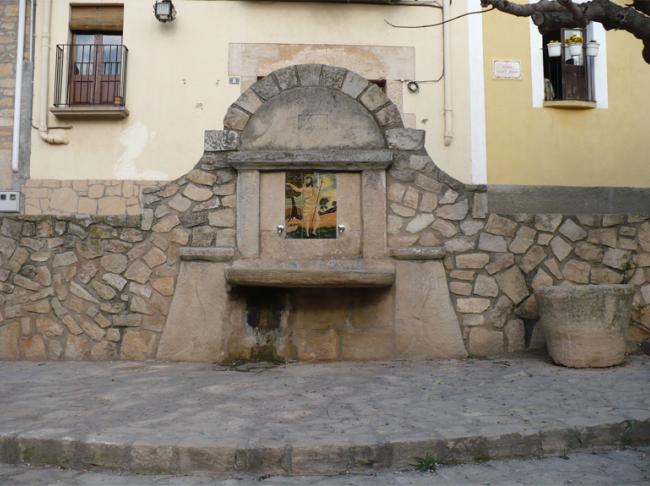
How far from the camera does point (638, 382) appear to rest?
4.16 metres

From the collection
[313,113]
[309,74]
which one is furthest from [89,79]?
[313,113]

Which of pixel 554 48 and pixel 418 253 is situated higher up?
pixel 554 48

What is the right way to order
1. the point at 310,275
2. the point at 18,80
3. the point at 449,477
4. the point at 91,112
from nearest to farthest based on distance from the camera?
the point at 449,477, the point at 310,275, the point at 91,112, the point at 18,80

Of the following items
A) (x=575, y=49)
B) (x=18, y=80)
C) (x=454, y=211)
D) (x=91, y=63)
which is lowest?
(x=454, y=211)

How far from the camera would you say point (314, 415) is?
3.42 metres

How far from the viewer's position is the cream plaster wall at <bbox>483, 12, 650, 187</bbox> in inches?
380

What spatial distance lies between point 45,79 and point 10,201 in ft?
7.33

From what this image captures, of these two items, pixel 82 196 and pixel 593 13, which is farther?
pixel 82 196

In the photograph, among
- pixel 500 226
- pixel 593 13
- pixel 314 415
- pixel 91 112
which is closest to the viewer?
pixel 314 415

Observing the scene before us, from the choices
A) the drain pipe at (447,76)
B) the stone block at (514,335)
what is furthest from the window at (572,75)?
the stone block at (514,335)

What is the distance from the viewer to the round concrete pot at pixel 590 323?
4.62 metres

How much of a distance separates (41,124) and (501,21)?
331 inches

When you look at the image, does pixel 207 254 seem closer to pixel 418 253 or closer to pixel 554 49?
pixel 418 253

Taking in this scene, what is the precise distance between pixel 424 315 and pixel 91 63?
25.6 ft
